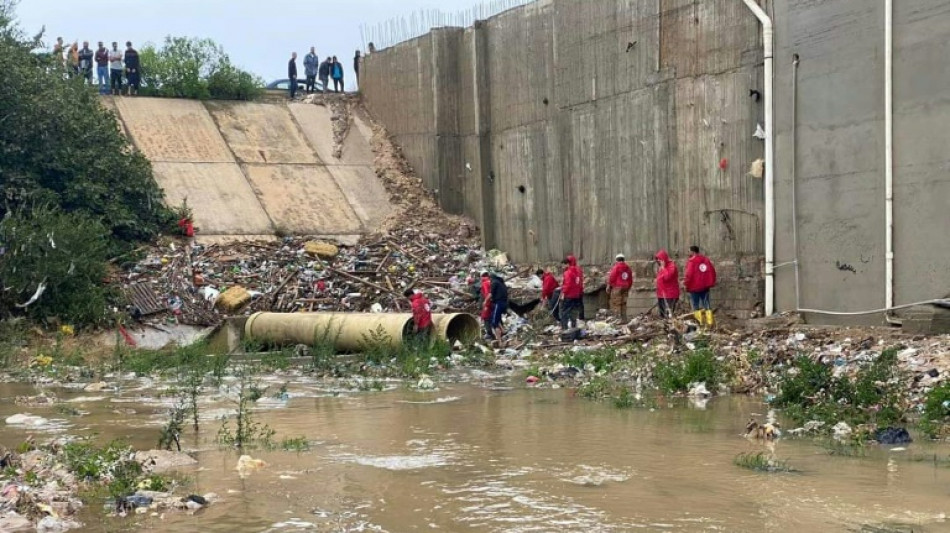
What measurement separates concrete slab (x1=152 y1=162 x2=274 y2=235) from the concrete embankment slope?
0.07 feet

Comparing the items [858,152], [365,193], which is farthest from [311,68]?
[858,152]

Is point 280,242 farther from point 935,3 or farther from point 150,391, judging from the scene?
point 935,3

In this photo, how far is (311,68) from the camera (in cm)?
3122

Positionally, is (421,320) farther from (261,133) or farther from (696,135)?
(261,133)

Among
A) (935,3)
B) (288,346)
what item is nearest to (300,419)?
(288,346)

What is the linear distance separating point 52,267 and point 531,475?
42.3 feet

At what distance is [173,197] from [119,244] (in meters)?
2.61

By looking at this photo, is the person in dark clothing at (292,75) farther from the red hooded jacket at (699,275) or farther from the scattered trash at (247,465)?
the scattered trash at (247,465)

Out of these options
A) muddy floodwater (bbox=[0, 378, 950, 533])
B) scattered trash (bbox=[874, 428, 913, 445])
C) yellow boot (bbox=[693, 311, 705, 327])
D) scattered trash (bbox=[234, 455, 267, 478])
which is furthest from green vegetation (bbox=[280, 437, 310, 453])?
yellow boot (bbox=[693, 311, 705, 327])

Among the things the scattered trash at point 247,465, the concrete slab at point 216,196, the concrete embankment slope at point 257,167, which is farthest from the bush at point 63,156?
the scattered trash at point 247,465

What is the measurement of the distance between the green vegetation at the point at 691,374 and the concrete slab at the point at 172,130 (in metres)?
16.7

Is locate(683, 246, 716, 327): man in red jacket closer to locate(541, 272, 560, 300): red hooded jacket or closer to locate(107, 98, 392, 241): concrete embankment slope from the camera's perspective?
locate(541, 272, 560, 300): red hooded jacket

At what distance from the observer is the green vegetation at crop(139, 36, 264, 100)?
94.9 feet

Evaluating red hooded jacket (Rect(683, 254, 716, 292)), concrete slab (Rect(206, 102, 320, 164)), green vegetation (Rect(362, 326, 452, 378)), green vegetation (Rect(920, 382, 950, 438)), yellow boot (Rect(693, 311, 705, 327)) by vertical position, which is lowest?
green vegetation (Rect(362, 326, 452, 378))
